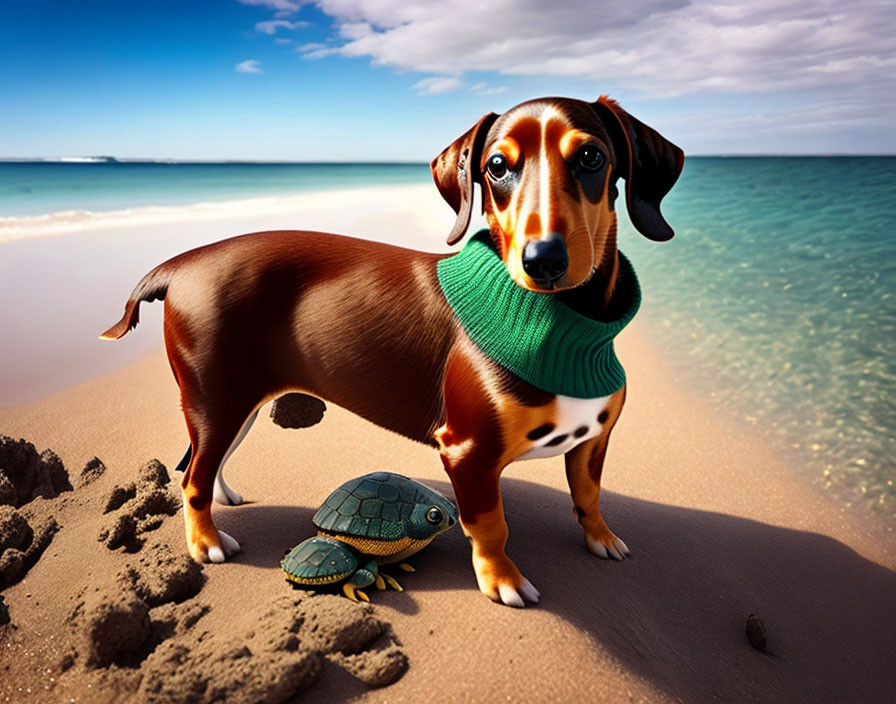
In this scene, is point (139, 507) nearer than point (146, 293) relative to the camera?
No

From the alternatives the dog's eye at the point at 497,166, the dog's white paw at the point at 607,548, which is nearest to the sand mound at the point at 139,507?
the dog's white paw at the point at 607,548

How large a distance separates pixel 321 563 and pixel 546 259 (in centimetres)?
139

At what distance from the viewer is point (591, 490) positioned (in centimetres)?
279

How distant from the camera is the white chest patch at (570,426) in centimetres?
232

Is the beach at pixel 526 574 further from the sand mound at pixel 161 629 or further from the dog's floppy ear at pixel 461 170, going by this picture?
the dog's floppy ear at pixel 461 170

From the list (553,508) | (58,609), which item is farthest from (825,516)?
(58,609)

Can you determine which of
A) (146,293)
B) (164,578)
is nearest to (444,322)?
(146,293)

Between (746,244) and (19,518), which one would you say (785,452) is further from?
(746,244)

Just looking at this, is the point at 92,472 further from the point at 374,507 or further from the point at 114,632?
the point at 374,507

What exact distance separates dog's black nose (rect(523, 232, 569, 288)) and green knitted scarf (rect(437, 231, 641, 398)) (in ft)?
1.44

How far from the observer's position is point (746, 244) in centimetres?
1007

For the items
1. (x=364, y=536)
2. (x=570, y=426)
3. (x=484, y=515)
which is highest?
(x=570, y=426)

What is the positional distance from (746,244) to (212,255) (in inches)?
360

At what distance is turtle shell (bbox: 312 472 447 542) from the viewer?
253 centimetres
